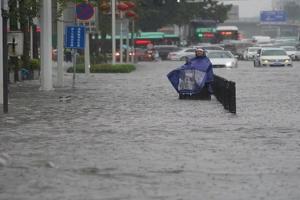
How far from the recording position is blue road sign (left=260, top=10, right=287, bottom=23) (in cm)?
14925

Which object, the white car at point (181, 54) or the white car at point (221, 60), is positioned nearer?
the white car at point (221, 60)

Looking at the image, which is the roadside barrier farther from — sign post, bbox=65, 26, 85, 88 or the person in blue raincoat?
sign post, bbox=65, 26, 85, 88

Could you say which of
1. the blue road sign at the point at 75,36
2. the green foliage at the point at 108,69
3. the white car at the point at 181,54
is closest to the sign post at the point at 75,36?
the blue road sign at the point at 75,36

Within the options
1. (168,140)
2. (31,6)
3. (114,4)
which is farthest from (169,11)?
(168,140)

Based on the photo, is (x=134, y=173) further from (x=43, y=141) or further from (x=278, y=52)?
(x=278, y=52)

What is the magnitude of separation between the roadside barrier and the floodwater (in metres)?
0.26

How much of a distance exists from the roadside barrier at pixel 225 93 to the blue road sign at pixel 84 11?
280 inches

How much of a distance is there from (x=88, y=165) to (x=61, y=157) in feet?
2.87

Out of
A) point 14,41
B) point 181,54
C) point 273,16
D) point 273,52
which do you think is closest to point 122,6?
point 273,52

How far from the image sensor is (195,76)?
23703 mm

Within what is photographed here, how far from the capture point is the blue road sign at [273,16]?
490 ft

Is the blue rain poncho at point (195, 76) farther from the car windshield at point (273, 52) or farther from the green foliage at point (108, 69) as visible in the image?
the car windshield at point (273, 52)

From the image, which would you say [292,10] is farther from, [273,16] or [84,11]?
[84,11]

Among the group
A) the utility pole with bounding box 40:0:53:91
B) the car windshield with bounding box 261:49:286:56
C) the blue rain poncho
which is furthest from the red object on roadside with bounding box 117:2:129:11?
the blue rain poncho
